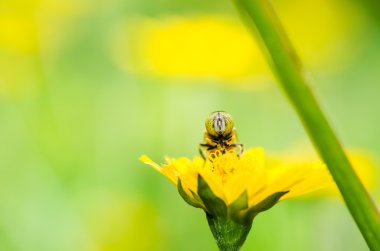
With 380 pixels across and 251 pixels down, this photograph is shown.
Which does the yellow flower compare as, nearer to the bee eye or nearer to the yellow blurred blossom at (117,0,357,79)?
the bee eye

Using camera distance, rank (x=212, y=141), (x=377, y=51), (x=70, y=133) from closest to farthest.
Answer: (x=212, y=141) < (x=70, y=133) < (x=377, y=51)

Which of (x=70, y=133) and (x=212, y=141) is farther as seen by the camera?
(x=70, y=133)

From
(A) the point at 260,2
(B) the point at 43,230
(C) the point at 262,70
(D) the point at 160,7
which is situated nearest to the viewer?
(A) the point at 260,2

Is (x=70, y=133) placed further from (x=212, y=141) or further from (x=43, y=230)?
(x=212, y=141)

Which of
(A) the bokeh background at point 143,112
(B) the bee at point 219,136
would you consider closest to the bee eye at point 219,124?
(B) the bee at point 219,136

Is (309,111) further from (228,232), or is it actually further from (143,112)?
(143,112)

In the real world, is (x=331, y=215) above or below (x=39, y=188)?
below

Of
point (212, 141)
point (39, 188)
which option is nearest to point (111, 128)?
point (39, 188)

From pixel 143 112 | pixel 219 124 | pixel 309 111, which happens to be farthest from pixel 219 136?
pixel 143 112
